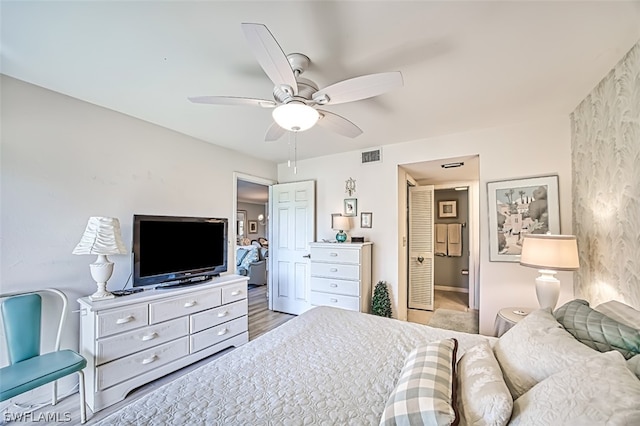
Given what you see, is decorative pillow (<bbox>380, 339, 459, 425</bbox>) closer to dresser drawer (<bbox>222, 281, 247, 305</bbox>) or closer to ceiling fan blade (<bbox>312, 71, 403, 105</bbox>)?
ceiling fan blade (<bbox>312, 71, 403, 105</bbox>)

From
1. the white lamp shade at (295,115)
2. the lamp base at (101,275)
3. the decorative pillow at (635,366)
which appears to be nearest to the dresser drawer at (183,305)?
the lamp base at (101,275)

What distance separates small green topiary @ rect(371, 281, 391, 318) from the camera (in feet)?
11.2

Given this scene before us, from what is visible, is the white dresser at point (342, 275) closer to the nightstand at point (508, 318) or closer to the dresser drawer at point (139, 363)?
the nightstand at point (508, 318)

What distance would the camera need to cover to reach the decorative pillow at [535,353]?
0.95 metres

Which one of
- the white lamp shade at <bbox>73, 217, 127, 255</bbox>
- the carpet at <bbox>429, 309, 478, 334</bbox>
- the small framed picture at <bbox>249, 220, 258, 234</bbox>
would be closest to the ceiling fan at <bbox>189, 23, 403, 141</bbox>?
the white lamp shade at <bbox>73, 217, 127, 255</bbox>

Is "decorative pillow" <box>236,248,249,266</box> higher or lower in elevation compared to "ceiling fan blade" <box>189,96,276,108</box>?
lower

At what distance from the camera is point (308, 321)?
197cm

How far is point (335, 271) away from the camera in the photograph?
3529mm

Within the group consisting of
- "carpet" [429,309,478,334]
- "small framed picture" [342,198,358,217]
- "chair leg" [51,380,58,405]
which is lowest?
"carpet" [429,309,478,334]

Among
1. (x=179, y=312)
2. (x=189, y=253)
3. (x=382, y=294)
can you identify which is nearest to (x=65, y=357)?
(x=179, y=312)

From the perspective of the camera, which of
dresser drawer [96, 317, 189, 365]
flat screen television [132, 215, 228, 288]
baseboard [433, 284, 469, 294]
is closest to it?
dresser drawer [96, 317, 189, 365]

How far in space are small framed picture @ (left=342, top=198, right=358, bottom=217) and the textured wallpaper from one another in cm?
236

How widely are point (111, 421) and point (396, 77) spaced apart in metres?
1.93

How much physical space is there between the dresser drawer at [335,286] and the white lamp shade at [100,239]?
2.28 meters
